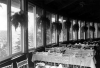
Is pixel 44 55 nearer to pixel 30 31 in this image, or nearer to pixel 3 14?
pixel 30 31

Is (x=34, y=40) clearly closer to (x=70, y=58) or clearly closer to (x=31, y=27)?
(x=31, y=27)

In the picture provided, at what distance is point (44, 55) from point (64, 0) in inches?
156

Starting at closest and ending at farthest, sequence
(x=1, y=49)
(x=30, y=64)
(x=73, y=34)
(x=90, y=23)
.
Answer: (x=1, y=49), (x=30, y=64), (x=73, y=34), (x=90, y=23)

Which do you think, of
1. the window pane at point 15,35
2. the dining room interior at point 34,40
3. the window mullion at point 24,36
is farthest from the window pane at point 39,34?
the window pane at point 15,35

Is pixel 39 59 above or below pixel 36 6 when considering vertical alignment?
below

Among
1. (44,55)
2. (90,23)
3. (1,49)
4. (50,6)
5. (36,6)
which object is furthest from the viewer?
(90,23)

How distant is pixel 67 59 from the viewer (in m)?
3.66

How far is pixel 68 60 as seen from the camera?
3641 mm

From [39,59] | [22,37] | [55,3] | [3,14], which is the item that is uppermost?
[55,3]

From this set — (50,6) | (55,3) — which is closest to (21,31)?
(50,6)

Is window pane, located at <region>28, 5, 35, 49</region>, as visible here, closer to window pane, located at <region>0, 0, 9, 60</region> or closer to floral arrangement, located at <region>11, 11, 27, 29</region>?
floral arrangement, located at <region>11, 11, 27, 29</region>

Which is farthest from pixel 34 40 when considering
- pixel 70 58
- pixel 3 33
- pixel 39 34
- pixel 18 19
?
pixel 70 58

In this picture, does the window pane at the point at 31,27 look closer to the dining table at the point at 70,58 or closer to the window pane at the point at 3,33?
the dining table at the point at 70,58

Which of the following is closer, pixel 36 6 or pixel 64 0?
pixel 36 6
